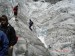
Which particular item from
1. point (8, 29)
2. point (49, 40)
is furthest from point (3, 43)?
point (49, 40)

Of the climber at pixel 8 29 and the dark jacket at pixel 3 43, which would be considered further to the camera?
the climber at pixel 8 29

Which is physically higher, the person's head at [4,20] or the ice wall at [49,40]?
the person's head at [4,20]

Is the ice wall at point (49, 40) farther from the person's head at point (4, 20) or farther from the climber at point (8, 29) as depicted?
the person's head at point (4, 20)

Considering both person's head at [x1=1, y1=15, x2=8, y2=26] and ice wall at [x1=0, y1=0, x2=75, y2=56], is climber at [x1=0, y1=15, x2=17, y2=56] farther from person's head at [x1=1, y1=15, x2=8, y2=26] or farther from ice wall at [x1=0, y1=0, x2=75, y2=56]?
ice wall at [x1=0, y1=0, x2=75, y2=56]

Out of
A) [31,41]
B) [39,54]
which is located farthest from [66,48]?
[39,54]

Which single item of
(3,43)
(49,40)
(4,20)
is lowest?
(49,40)

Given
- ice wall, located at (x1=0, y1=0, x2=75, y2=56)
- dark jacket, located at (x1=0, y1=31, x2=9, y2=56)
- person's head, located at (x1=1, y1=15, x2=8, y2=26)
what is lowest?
ice wall, located at (x1=0, y1=0, x2=75, y2=56)

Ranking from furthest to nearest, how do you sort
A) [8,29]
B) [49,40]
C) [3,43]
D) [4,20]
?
[49,40]
[8,29]
[4,20]
[3,43]

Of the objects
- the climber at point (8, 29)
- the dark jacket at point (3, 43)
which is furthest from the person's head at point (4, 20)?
the dark jacket at point (3, 43)

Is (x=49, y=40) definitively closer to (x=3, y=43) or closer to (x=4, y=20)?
(x=4, y=20)

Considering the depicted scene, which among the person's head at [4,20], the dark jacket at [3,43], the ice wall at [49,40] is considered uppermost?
the person's head at [4,20]

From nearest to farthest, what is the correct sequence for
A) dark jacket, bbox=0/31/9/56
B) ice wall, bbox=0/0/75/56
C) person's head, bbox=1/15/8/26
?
dark jacket, bbox=0/31/9/56 → person's head, bbox=1/15/8/26 → ice wall, bbox=0/0/75/56

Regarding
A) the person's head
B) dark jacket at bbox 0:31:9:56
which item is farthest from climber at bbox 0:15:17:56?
dark jacket at bbox 0:31:9:56

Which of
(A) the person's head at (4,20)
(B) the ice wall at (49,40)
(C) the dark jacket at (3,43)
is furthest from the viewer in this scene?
(B) the ice wall at (49,40)
